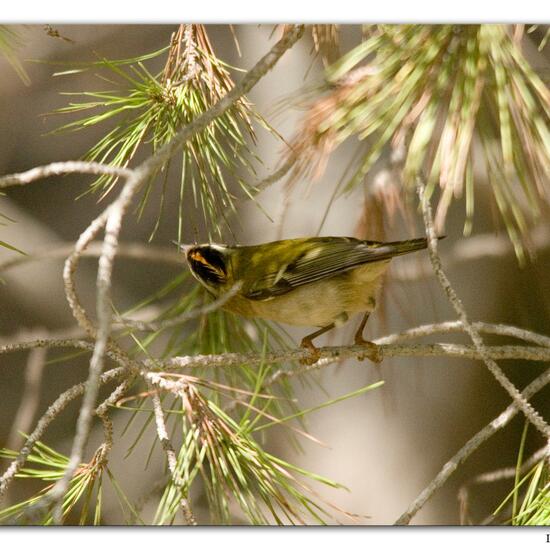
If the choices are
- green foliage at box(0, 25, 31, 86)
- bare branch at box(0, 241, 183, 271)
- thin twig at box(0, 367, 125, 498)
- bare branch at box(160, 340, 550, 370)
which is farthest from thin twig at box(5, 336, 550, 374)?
green foliage at box(0, 25, 31, 86)

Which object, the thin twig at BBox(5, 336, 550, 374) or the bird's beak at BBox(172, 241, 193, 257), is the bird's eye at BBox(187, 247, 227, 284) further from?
the thin twig at BBox(5, 336, 550, 374)

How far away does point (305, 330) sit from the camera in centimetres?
182

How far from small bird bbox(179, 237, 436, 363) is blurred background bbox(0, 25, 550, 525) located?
0.21 feet

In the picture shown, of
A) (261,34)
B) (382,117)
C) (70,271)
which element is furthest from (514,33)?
(70,271)

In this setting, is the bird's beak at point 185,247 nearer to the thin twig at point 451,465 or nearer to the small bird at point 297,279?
the small bird at point 297,279

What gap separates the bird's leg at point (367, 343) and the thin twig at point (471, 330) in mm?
190

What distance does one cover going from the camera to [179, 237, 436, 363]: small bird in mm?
1515

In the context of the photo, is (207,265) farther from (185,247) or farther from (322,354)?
(322,354)

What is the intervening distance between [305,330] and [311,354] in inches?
11.7

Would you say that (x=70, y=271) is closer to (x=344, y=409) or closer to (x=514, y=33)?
(x=514, y=33)

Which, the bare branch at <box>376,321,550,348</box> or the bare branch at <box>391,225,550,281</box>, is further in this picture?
the bare branch at <box>391,225,550,281</box>

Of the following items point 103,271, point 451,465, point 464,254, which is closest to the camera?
point 103,271

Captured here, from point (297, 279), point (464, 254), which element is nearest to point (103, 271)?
point (297, 279)

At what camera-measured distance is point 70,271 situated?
1.02 m
